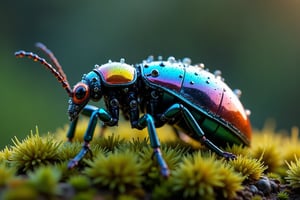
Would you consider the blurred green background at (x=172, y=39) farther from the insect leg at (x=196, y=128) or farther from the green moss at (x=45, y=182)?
the green moss at (x=45, y=182)

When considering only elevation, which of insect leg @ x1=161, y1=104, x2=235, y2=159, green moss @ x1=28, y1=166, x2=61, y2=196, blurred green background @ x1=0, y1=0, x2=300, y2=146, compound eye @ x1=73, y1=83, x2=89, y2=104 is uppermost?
blurred green background @ x1=0, y1=0, x2=300, y2=146

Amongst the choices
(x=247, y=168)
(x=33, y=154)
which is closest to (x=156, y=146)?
(x=247, y=168)

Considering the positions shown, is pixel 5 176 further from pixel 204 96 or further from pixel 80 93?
pixel 204 96

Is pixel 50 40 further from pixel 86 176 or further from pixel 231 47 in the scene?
pixel 86 176

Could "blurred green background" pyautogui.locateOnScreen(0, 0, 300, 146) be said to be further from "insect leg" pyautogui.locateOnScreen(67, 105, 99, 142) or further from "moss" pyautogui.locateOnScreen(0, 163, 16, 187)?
"moss" pyautogui.locateOnScreen(0, 163, 16, 187)

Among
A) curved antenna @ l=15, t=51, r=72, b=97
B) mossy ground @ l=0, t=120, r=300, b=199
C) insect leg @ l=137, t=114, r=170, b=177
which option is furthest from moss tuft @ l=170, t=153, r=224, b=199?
curved antenna @ l=15, t=51, r=72, b=97

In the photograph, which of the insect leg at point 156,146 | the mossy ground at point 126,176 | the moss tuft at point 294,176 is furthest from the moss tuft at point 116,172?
the moss tuft at point 294,176
